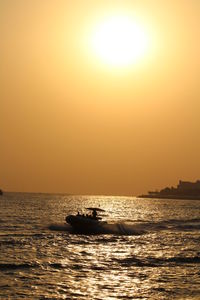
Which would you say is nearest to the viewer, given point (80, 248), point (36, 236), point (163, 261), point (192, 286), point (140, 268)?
point (192, 286)

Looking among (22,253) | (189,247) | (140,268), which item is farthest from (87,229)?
(140,268)

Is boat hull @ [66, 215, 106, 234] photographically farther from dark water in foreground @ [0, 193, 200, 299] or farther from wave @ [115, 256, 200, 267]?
wave @ [115, 256, 200, 267]

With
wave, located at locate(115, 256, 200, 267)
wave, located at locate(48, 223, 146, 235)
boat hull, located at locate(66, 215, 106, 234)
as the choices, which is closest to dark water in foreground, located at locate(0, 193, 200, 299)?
wave, located at locate(115, 256, 200, 267)

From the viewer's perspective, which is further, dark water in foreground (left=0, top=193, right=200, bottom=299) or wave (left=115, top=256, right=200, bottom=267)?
wave (left=115, top=256, right=200, bottom=267)

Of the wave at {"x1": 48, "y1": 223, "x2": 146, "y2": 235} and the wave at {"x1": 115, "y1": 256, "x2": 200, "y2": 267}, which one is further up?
the wave at {"x1": 48, "y1": 223, "x2": 146, "y2": 235}

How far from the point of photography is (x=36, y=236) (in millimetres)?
55594

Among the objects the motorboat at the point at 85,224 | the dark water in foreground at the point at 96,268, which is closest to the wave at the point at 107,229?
the motorboat at the point at 85,224

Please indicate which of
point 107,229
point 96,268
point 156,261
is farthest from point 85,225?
point 96,268

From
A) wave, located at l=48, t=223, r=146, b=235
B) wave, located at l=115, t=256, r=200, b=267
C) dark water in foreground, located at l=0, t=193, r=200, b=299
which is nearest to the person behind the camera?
dark water in foreground, located at l=0, t=193, r=200, b=299

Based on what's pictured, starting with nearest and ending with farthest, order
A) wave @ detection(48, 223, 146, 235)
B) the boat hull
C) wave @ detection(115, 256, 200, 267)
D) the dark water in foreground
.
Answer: the dark water in foreground, wave @ detection(115, 256, 200, 267), the boat hull, wave @ detection(48, 223, 146, 235)

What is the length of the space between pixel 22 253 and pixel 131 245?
1438cm

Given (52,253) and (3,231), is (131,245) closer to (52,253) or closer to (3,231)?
(52,253)

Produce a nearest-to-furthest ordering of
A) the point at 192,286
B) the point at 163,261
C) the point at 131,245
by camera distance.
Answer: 1. the point at 192,286
2. the point at 163,261
3. the point at 131,245

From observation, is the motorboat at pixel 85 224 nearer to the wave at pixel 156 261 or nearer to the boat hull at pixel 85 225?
the boat hull at pixel 85 225
